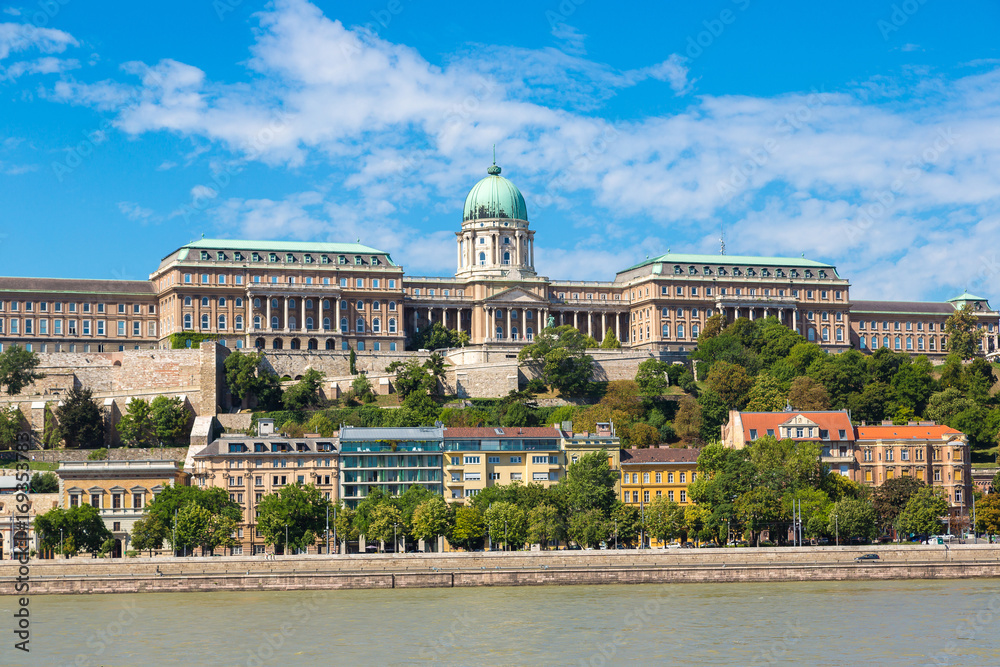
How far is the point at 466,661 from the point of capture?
52219 mm

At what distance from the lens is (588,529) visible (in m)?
80.8

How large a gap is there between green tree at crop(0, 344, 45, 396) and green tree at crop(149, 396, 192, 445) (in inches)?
465

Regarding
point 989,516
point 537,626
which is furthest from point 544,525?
point 989,516

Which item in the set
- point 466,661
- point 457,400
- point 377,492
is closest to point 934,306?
point 457,400

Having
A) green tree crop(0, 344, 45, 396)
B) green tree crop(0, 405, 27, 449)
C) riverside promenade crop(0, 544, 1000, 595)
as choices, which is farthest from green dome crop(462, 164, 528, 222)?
riverside promenade crop(0, 544, 1000, 595)

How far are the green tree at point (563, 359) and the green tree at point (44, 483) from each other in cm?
4067

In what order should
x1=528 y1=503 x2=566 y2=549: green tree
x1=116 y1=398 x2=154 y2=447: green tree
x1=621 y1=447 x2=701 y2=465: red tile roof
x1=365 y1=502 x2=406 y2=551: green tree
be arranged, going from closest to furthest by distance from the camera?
x1=528 y1=503 x2=566 y2=549: green tree
x1=365 y1=502 x2=406 y2=551: green tree
x1=621 y1=447 x2=701 y2=465: red tile roof
x1=116 y1=398 x2=154 y2=447: green tree

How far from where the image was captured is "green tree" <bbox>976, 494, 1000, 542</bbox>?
3396 inches

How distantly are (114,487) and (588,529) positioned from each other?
28.1 metres

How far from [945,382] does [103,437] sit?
6435cm

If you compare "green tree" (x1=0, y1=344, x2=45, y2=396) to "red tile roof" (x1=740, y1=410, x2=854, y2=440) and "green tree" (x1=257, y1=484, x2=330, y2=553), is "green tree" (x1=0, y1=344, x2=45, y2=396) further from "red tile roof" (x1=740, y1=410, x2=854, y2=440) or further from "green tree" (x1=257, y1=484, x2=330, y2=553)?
"red tile roof" (x1=740, y1=410, x2=854, y2=440)

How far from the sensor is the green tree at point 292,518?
8238 centimetres

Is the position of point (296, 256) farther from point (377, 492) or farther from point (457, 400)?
point (377, 492)

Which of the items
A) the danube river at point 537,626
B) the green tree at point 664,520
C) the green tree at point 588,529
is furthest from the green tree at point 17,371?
the green tree at point 664,520
